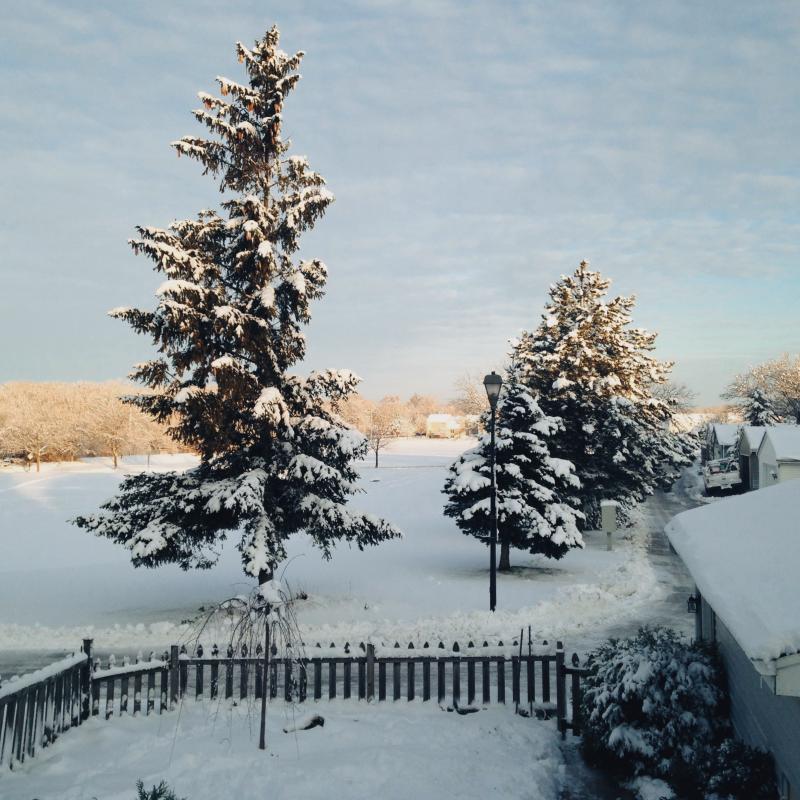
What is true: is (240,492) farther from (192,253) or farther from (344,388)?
(192,253)

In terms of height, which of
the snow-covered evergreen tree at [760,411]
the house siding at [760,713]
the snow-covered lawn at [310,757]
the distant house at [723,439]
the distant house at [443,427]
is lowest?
the snow-covered lawn at [310,757]

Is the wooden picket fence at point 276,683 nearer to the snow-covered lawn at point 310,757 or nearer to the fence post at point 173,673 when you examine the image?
the fence post at point 173,673

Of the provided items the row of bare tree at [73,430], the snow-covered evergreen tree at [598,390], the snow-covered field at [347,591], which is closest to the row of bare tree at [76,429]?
the row of bare tree at [73,430]

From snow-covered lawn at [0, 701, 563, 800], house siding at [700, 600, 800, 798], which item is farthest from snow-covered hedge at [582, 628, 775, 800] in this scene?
snow-covered lawn at [0, 701, 563, 800]

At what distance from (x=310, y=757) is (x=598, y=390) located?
30.0m

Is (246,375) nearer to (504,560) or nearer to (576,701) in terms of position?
(576,701)

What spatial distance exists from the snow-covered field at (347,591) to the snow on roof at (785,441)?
32.0ft

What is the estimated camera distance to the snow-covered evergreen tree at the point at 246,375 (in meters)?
14.8

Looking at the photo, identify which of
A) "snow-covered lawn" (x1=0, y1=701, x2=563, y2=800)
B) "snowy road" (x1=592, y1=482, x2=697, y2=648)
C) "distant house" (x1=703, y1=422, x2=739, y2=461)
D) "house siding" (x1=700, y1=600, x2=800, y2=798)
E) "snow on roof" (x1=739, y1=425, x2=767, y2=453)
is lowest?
"snow-covered lawn" (x1=0, y1=701, x2=563, y2=800)

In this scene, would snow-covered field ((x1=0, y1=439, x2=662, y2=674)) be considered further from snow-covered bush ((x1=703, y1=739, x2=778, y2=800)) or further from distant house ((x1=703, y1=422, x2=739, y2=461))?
distant house ((x1=703, y1=422, x2=739, y2=461))

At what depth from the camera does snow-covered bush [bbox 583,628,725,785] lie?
25.7 feet

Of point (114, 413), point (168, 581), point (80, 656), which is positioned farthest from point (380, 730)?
point (114, 413)

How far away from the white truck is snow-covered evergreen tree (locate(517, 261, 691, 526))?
6113 millimetres

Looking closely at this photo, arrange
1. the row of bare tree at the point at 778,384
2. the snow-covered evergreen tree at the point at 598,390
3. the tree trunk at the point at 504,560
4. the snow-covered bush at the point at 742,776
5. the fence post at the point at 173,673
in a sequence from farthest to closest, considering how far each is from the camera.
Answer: the row of bare tree at the point at 778,384
the snow-covered evergreen tree at the point at 598,390
the tree trunk at the point at 504,560
the fence post at the point at 173,673
the snow-covered bush at the point at 742,776
